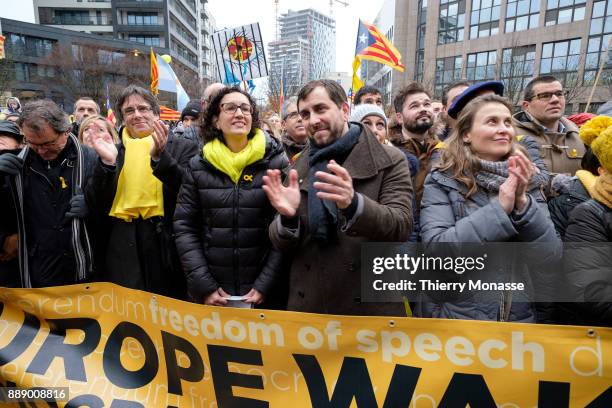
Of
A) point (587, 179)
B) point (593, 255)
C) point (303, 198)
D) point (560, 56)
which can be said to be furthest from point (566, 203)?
point (560, 56)

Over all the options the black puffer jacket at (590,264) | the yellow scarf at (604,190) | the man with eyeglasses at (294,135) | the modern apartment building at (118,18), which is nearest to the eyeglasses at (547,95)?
the yellow scarf at (604,190)

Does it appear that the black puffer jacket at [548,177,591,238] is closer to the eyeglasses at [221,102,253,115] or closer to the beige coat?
the beige coat

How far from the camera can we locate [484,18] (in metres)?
35.2

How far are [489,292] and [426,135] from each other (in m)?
1.84

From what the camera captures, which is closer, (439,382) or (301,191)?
(439,382)

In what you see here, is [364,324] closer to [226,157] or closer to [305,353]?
[305,353]

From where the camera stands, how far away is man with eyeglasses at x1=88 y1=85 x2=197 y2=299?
9.36ft

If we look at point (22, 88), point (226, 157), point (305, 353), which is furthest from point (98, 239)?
point (22, 88)

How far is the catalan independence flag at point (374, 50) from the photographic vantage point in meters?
7.64

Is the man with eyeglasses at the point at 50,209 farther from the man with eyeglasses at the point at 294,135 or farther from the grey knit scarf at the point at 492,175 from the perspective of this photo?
the grey knit scarf at the point at 492,175

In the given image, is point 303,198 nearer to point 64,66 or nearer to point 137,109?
point 137,109

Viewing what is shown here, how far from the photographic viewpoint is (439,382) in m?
1.77

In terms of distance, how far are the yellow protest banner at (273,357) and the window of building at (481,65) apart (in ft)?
120

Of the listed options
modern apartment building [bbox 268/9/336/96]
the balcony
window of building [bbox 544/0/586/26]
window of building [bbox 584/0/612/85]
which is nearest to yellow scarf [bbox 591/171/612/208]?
window of building [bbox 584/0/612/85]
